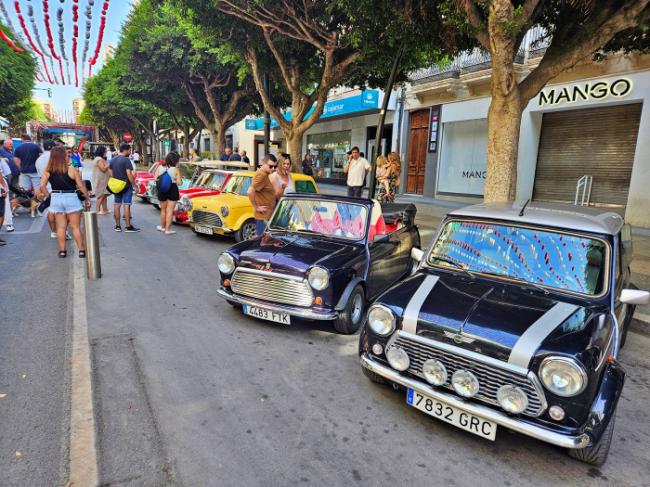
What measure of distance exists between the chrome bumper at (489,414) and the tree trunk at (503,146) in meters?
4.61

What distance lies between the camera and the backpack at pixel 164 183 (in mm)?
8812

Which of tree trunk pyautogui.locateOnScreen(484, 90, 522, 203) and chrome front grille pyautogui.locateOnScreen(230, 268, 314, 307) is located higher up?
tree trunk pyautogui.locateOnScreen(484, 90, 522, 203)

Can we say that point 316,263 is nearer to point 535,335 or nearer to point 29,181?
point 535,335

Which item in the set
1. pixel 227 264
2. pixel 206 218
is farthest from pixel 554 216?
pixel 206 218

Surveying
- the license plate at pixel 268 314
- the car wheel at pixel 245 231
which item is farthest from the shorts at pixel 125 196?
the license plate at pixel 268 314

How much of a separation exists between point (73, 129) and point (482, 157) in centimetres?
3566

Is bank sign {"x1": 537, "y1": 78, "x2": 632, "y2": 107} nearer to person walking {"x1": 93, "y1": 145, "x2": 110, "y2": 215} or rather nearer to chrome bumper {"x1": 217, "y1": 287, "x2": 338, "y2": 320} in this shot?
chrome bumper {"x1": 217, "y1": 287, "x2": 338, "y2": 320}

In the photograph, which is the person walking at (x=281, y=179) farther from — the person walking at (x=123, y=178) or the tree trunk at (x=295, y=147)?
the tree trunk at (x=295, y=147)

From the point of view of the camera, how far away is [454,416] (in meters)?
2.71

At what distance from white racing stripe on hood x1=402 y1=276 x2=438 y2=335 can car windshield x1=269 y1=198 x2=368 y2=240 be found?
1815 mm

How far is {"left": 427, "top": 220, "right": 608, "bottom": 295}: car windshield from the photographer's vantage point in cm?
316

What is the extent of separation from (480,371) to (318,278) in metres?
1.98

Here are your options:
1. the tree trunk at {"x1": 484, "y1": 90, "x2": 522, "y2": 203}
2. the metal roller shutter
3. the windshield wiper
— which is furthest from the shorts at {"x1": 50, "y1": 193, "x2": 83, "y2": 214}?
the metal roller shutter

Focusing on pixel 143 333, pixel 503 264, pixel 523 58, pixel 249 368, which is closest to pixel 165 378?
pixel 249 368
